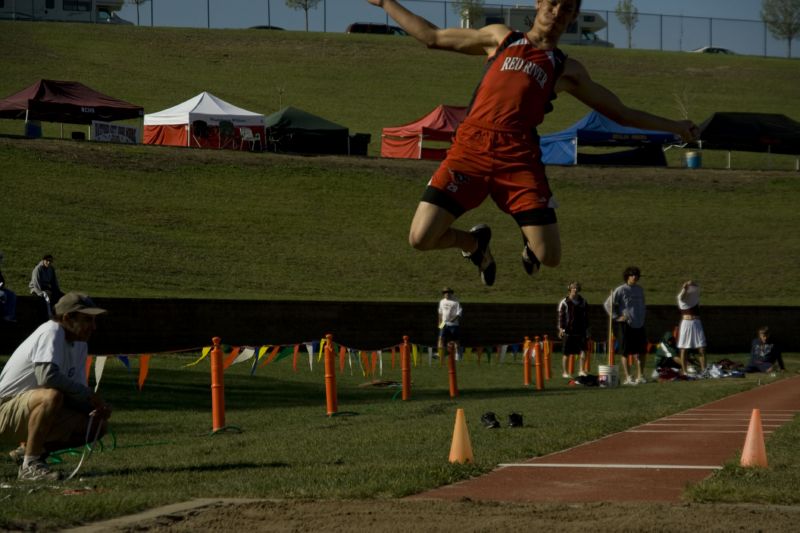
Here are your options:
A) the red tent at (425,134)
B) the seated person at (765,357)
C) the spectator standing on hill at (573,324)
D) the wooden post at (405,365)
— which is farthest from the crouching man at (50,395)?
the red tent at (425,134)

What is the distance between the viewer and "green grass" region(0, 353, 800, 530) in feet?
A: 27.1

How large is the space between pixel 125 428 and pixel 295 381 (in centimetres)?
757

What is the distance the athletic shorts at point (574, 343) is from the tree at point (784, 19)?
96078mm

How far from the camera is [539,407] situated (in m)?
16.5

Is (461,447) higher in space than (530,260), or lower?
lower

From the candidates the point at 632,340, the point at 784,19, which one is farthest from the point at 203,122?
the point at 784,19

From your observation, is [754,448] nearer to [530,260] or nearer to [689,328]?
[530,260]

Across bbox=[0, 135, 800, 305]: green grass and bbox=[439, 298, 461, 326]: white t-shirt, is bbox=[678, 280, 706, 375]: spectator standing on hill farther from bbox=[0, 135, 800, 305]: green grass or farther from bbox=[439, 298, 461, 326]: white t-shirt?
bbox=[0, 135, 800, 305]: green grass

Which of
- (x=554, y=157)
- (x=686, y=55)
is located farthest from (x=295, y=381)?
(x=686, y=55)

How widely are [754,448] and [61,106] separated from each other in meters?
43.5

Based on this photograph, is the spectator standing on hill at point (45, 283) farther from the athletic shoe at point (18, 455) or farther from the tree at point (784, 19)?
the tree at point (784, 19)

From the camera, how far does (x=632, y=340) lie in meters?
22.2

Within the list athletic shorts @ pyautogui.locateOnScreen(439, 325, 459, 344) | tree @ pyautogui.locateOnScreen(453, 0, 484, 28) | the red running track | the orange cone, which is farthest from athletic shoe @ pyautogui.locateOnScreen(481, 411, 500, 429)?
tree @ pyautogui.locateOnScreen(453, 0, 484, 28)

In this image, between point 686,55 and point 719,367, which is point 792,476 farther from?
point 686,55
